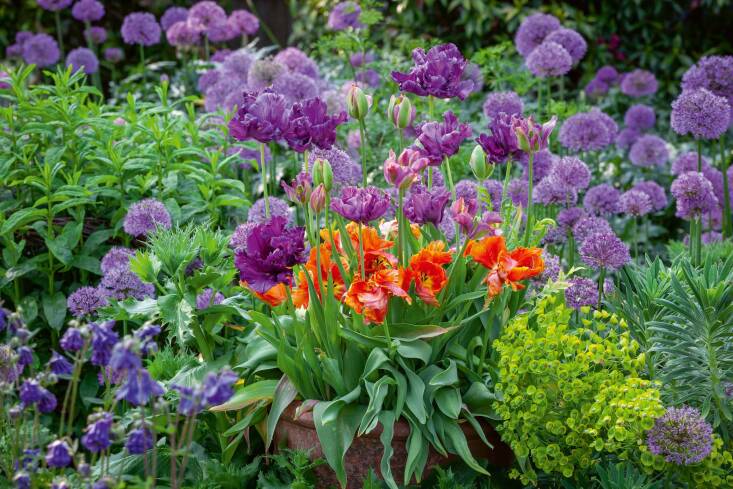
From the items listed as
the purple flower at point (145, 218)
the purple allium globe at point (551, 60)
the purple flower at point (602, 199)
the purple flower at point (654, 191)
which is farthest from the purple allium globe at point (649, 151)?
the purple flower at point (145, 218)

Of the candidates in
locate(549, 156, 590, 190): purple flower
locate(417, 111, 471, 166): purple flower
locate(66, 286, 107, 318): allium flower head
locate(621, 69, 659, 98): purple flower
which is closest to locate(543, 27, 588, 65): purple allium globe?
locate(549, 156, 590, 190): purple flower

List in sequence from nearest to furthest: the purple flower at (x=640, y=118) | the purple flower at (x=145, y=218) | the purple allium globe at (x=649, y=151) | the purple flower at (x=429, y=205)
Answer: the purple flower at (x=429, y=205)
the purple flower at (x=145, y=218)
the purple allium globe at (x=649, y=151)
the purple flower at (x=640, y=118)

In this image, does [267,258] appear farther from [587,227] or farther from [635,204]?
[635,204]

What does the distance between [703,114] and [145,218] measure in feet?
6.68

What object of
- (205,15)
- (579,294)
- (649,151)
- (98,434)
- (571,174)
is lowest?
(649,151)

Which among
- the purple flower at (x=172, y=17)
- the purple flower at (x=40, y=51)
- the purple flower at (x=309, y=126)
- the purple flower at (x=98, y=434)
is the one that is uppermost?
the purple flower at (x=309, y=126)

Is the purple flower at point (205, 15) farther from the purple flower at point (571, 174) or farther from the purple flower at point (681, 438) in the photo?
the purple flower at point (681, 438)

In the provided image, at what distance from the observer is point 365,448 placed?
222 centimetres

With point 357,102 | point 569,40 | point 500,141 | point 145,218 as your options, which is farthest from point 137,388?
point 569,40

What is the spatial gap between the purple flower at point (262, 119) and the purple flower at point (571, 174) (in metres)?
1.33

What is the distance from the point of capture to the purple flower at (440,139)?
7.32 feet

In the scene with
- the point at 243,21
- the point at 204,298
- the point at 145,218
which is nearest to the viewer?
the point at 204,298

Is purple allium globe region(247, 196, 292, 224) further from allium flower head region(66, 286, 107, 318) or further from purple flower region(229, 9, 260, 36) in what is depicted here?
purple flower region(229, 9, 260, 36)

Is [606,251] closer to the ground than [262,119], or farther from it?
closer to the ground
